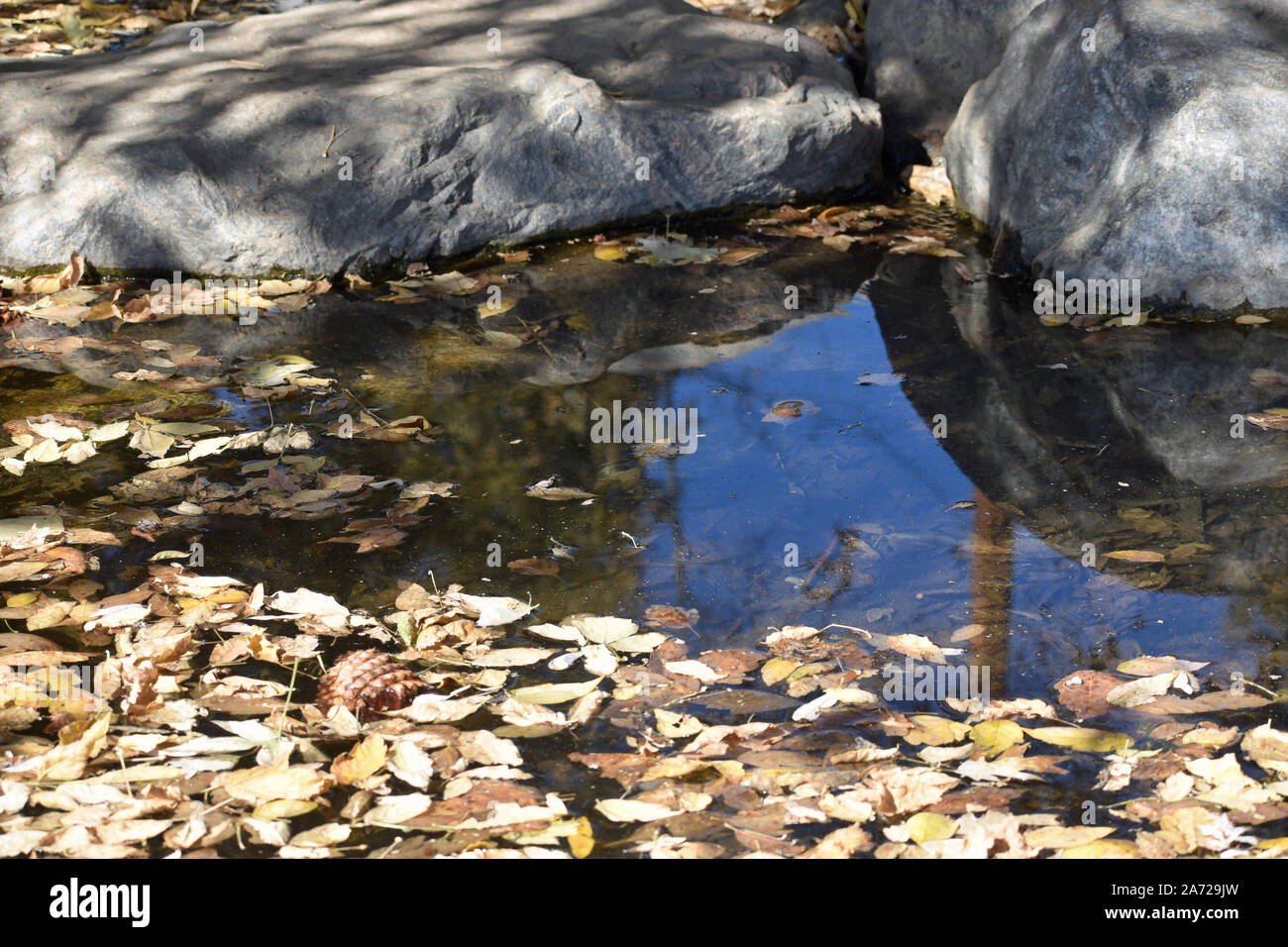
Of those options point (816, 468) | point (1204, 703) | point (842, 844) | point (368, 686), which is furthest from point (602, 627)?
point (1204, 703)

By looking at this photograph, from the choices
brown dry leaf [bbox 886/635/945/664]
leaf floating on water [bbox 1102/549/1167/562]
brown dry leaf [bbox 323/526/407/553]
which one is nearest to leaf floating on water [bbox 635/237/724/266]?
brown dry leaf [bbox 323/526/407/553]

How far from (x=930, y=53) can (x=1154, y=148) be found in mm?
2144

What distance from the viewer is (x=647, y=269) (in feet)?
17.9

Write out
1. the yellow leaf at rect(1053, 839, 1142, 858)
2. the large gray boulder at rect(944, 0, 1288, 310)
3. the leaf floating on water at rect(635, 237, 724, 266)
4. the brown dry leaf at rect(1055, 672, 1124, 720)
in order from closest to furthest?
the yellow leaf at rect(1053, 839, 1142, 858), the brown dry leaf at rect(1055, 672, 1124, 720), the large gray boulder at rect(944, 0, 1288, 310), the leaf floating on water at rect(635, 237, 724, 266)

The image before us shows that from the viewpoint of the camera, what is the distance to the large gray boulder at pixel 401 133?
511 cm

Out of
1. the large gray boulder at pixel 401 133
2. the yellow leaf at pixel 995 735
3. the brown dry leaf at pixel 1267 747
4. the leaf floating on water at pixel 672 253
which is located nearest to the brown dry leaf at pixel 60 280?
the large gray boulder at pixel 401 133

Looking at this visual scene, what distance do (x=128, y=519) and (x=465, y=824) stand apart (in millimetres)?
1640

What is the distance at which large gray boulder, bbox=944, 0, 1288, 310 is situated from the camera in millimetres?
4812

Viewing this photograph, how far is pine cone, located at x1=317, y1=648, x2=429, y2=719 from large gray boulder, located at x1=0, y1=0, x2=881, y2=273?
2977 mm

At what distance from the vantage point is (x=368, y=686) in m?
2.56

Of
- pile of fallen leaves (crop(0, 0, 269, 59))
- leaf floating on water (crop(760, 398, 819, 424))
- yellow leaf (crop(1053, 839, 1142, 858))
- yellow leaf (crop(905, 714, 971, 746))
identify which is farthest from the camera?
pile of fallen leaves (crop(0, 0, 269, 59))

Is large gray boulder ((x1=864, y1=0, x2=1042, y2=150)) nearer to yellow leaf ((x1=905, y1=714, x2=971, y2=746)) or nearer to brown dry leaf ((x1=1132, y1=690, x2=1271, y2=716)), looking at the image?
brown dry leaf ((x1=1132, y1=690, x2=1271, y2=716))
